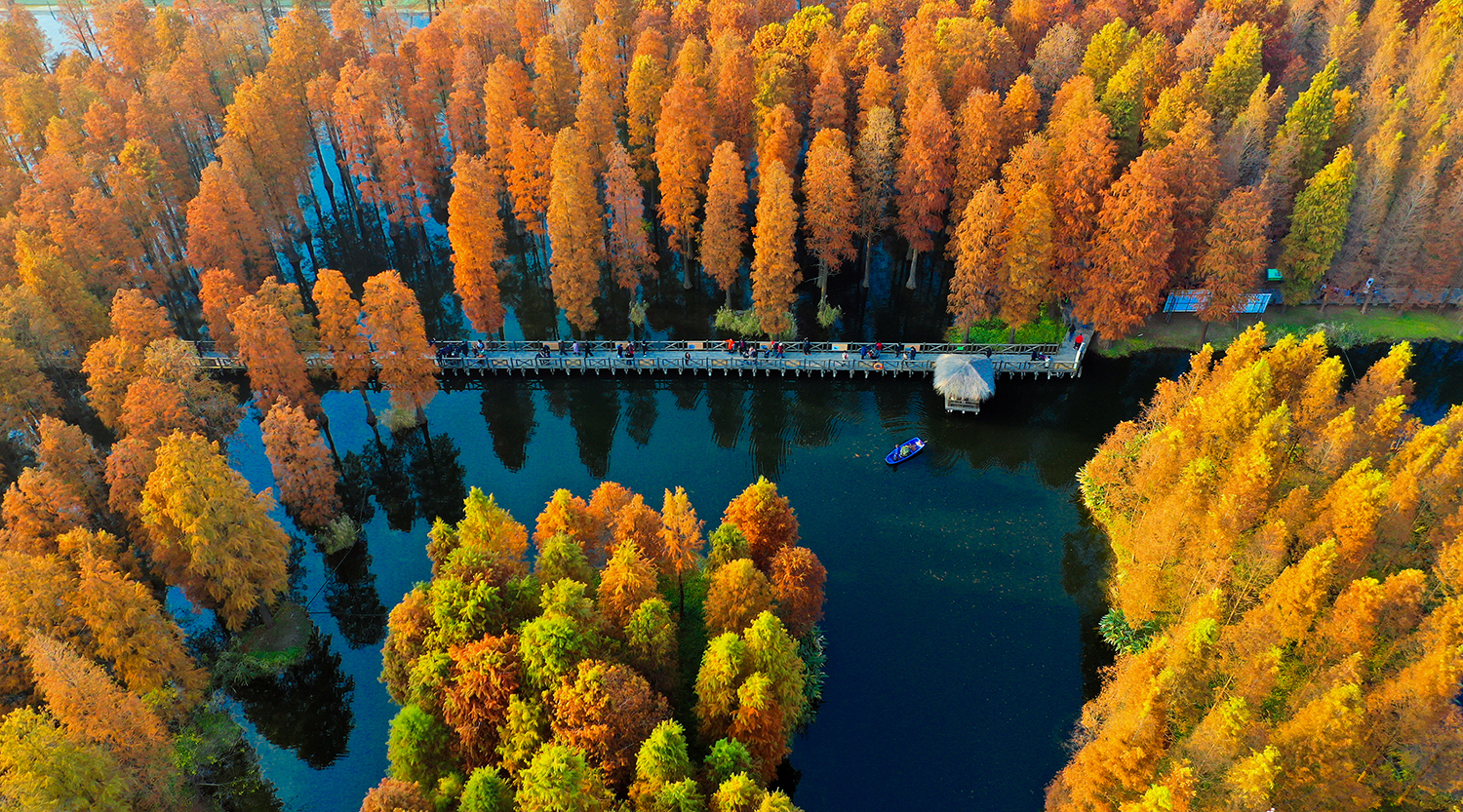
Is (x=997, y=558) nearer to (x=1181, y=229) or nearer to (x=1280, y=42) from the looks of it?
(x=1181, y=229)

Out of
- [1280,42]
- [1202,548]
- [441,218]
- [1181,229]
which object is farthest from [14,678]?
[1280,42]

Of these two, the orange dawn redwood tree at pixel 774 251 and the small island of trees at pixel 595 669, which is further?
the orange dawn redwood tree at pixel 774 251

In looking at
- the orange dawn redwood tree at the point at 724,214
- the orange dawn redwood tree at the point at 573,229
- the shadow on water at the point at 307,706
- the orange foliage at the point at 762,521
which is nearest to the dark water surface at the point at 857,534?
the shadow on water at the point at 307,706

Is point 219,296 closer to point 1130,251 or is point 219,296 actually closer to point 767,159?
point 767,159

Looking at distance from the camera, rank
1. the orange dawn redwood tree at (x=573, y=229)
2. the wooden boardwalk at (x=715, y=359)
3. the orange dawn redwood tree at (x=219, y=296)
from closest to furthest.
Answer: the orange dawn redwood tree at (x=219, y=296), the orange dawn redwood tree at (x=573, y=229), the wooden boardwalk at (x=715, y=359)

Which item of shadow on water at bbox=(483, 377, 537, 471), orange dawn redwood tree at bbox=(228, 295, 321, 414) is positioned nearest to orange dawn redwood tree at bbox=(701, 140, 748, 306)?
shadow on water at bbox=(483, 377, 537, 471)

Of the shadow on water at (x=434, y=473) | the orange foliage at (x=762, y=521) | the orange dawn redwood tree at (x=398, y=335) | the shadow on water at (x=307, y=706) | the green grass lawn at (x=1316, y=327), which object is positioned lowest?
the shadow on water at (x=307, y=706)

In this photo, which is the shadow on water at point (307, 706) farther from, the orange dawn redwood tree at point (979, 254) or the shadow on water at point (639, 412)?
the orange dawn redwood tree at point (979, 254)
